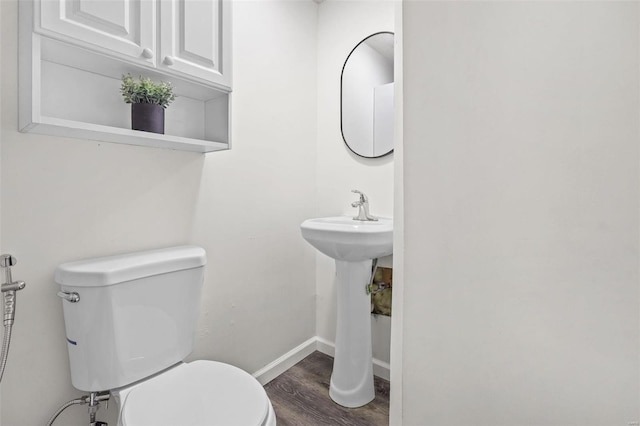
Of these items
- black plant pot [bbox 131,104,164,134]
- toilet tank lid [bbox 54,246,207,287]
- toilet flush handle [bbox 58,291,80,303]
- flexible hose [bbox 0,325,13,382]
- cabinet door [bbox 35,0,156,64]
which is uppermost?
cabinet door [bbox 35,0,156,64]

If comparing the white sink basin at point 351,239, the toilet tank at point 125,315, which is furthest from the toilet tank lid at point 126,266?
the white sink basin at point 351,239

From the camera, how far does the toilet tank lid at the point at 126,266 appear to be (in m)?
0.95

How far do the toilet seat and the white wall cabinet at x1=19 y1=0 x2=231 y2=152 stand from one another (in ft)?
2.62

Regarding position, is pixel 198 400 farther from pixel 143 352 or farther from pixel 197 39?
pixel 197 39

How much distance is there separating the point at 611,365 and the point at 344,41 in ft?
6.35

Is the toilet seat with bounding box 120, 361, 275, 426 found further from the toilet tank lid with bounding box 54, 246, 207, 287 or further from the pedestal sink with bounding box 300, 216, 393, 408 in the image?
the pedestal sink with bounding box 300, 216, 393, 408

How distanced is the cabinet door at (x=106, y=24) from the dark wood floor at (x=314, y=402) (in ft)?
5.05

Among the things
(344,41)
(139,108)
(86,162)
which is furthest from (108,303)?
(344,41)

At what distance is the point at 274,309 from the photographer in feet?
5.79

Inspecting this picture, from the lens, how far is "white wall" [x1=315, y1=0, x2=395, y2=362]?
1742 mm

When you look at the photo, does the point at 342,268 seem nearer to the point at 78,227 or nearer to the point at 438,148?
the point at 78,227

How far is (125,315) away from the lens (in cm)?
→ 102

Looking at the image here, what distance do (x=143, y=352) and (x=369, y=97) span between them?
1.58m

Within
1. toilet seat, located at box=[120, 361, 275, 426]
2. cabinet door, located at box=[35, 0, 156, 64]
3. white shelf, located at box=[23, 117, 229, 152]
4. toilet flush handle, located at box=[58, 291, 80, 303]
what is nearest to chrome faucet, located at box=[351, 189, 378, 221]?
white shelf, located at box=[23, 117, 229, 152]
